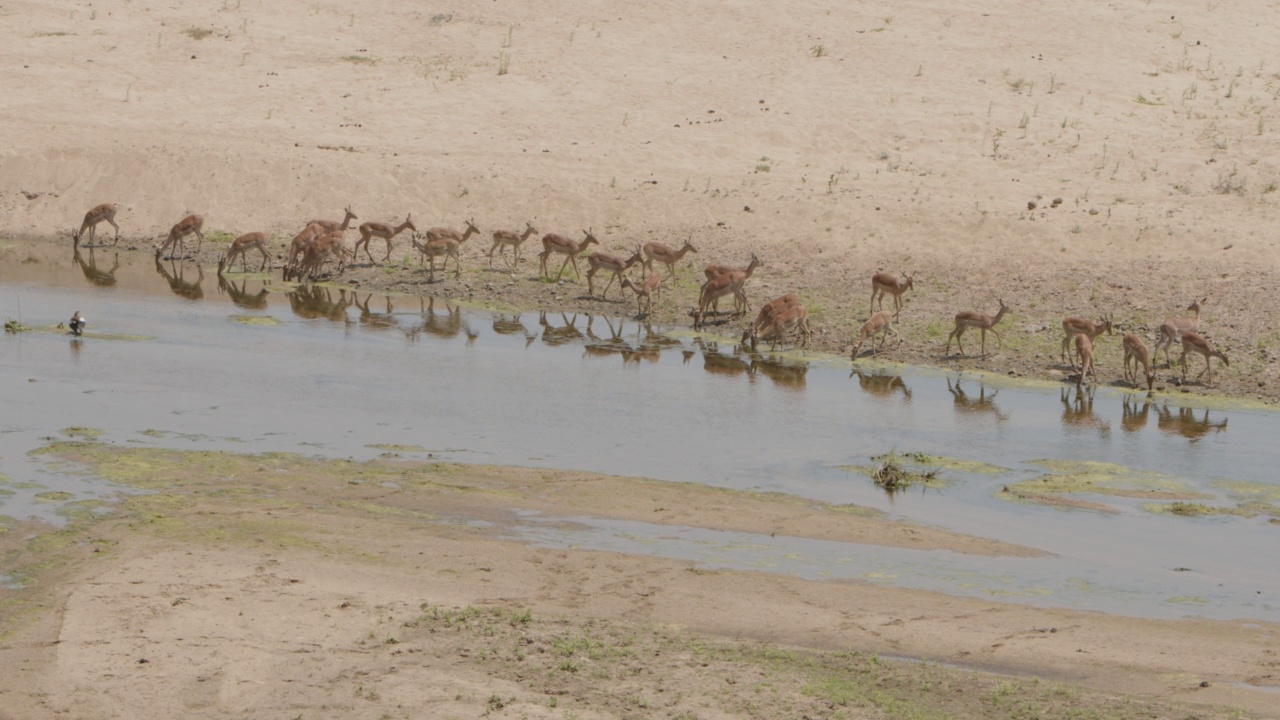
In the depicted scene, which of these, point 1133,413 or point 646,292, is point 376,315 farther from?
point 1133,413

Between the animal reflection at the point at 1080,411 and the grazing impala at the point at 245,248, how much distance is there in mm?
13462

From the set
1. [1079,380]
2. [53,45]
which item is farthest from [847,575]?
[53,45]

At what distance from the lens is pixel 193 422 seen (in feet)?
51.8

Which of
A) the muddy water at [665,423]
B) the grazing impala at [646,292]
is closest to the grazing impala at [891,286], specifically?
the muddy water at [665,423]

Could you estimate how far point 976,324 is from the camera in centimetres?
2084

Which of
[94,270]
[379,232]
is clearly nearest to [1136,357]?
[379,232]

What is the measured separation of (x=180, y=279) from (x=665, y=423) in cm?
1183

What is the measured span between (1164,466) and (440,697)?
9.59m

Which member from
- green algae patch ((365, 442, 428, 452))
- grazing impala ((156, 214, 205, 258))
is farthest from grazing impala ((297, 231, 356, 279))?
green algae patch ((365, 442, 428, 452))

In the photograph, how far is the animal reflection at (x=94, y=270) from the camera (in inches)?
979

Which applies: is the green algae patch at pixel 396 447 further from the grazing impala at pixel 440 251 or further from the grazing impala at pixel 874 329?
the grazing impala at pixel 440 251

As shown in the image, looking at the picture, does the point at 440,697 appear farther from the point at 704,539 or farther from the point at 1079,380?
the point at 1079,380

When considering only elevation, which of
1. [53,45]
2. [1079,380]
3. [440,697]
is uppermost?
[53,45]


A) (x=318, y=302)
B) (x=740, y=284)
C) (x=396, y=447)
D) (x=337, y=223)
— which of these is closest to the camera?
(x=396, y=447)
